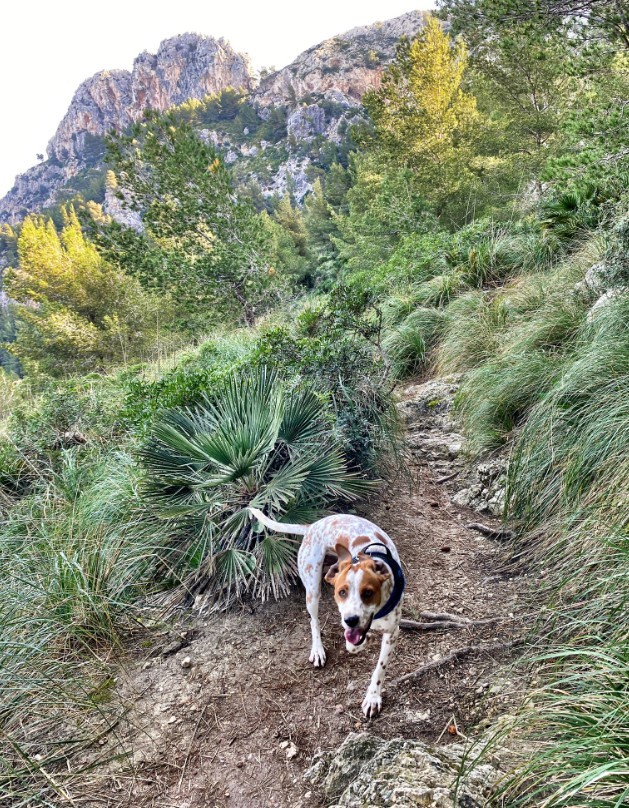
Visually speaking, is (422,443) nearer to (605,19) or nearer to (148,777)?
(148,777)

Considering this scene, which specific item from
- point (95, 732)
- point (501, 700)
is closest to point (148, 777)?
point (95, 732)

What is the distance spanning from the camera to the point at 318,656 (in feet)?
6.95

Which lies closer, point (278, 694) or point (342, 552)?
point (342, 552)

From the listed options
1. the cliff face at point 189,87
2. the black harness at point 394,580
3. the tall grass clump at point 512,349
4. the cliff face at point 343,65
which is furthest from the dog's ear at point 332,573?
the cliff face at point 343,65

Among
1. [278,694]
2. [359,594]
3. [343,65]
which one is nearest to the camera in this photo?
[359,594]

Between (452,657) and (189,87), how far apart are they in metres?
180

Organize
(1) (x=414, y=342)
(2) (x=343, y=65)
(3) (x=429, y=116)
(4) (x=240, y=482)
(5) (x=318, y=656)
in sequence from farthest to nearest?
(2) (x=343, y=65) → (3) (x=429, y=116) → (1) (x=414, y=342) → (4) (x=240, y=482) → (5) (x=318, y=656)

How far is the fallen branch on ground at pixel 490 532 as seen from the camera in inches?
106

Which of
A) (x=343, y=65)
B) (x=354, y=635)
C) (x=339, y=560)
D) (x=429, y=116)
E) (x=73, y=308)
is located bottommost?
(x=354, y=635)

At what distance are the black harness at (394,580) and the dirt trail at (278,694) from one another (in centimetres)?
51

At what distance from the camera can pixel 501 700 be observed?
1594 millimetres

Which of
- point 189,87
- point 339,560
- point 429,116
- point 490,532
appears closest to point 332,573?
point 339,560

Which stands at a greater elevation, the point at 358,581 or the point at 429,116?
the point at 429,116

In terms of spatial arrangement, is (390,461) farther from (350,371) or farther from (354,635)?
(354,635)
